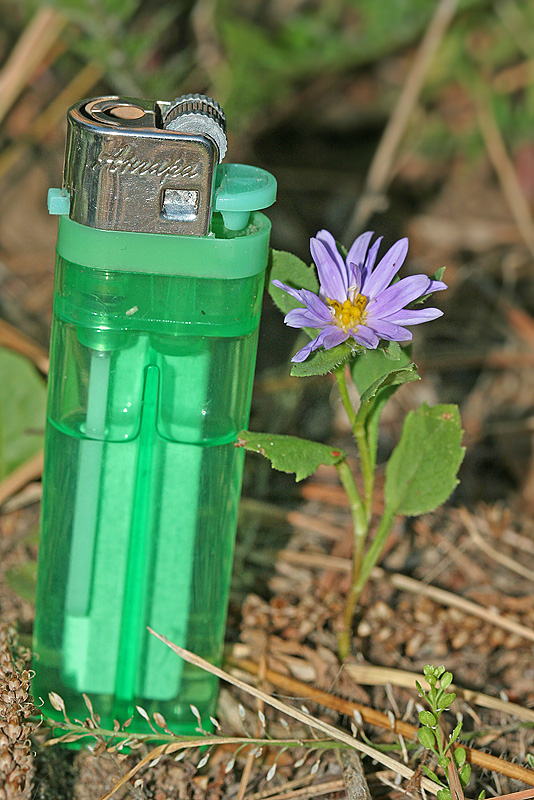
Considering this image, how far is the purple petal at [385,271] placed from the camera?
80cm

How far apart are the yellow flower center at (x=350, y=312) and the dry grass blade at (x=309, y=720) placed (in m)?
0.35

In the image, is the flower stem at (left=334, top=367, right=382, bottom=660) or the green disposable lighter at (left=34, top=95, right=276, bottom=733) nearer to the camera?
the green disposable lighter at (left=34, top=95, right=276, bottom=733)

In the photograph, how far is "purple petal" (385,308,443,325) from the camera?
76cm

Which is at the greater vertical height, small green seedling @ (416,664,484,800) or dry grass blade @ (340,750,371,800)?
small green seedling @ (416,664,484,800)

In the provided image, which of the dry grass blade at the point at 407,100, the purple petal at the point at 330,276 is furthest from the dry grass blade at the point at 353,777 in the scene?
the dry grass blade at the point at 407,100

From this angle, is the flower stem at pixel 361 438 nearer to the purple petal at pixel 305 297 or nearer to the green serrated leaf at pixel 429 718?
the purple petal at pixel 305 297

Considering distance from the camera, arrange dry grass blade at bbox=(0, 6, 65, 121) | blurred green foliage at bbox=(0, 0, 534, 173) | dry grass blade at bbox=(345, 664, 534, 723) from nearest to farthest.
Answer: dry grass blade at bbox=(345, 664, 534, 723) < dry grass blade at bbox=(0, 6, 65, 121) < blurred green foliage at bbox=(0, 0, 534, 173)

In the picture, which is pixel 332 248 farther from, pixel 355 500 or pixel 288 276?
pixel 355 500

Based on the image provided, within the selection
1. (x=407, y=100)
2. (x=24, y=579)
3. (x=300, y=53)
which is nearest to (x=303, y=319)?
(x=24, y=579)

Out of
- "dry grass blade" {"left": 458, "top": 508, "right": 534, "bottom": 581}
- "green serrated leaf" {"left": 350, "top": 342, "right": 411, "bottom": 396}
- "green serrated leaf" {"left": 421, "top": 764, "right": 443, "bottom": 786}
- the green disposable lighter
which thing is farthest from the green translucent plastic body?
"dry grass blade" {"left": 458, "top": 508, "right": 534, "bottom": 581}

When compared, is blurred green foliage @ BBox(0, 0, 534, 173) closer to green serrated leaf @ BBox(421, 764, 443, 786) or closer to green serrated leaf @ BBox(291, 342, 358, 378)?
green serrated leaf @ BBox(291, 342, 358, 378)

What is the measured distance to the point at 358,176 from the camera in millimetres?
1935

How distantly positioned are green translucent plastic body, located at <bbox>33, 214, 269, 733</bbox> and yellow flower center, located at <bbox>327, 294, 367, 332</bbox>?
0.25 ft

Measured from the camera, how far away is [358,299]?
0.80 metres
